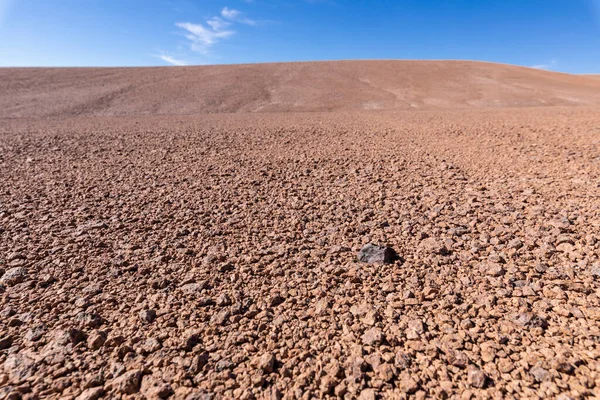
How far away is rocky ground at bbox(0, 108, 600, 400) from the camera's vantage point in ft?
5.62

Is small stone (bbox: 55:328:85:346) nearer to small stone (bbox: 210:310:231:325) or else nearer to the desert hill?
small stone (bbox: 210:310:231:325)

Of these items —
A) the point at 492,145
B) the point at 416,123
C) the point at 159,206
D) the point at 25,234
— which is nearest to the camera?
the point at 25,234

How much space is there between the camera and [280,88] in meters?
19.2

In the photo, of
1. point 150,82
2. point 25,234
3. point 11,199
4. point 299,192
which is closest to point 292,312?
point 299,192

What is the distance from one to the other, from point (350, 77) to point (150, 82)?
12.7 m

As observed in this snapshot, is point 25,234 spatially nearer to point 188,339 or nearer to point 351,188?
point 188,339

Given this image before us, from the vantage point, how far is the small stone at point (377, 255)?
2.65 metres

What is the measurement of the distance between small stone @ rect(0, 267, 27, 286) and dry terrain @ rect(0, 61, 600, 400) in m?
0.01

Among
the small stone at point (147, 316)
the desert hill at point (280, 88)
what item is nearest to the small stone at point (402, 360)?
the small stone at point (147, 316)

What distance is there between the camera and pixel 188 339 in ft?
6.39

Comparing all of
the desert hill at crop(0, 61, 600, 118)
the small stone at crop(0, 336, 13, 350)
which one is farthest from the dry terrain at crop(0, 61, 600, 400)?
the desert hill at crop(0, 61, 600, 118)

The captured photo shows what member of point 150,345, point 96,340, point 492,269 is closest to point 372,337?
point 492,269

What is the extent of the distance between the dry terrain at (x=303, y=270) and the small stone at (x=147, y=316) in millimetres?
13

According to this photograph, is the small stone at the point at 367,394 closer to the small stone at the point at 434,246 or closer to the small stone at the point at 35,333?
the small stone at the point at 434,246
